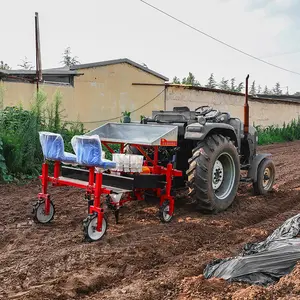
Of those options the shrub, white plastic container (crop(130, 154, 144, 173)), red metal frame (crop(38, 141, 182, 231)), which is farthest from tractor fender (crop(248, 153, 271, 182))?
the shrub

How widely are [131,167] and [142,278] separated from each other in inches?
71.6

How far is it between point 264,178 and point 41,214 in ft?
13.5

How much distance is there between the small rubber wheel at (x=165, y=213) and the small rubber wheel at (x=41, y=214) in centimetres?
145

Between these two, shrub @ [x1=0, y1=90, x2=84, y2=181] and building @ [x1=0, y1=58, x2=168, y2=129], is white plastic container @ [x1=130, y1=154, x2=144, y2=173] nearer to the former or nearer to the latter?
shrub @ [x1=0, y1=90, x2=84, y2=181]

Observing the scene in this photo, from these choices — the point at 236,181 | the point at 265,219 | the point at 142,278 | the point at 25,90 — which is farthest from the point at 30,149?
the point at 142,278

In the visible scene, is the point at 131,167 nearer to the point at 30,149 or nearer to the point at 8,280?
the point at 8,280

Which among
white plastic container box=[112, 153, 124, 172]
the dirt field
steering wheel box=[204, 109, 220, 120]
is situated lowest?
the dirt field

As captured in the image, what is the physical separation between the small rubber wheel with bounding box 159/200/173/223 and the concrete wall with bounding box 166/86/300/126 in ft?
39.3

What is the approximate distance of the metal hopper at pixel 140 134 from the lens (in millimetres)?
5614

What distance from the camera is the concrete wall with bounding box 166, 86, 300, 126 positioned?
699 inches

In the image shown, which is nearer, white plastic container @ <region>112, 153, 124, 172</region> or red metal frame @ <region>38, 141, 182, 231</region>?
red metal frame @ <region>38, 141, 182, 231</region>

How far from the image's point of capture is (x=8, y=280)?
364cm

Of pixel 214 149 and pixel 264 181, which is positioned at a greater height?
pixel 214 149

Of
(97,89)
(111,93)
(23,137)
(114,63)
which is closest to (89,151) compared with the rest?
(23,137)
